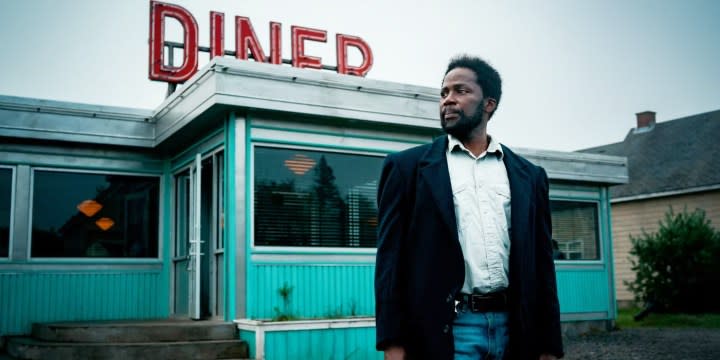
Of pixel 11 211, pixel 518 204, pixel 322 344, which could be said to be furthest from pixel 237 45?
pixel 518 204

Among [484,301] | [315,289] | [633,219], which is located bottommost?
[315,289]

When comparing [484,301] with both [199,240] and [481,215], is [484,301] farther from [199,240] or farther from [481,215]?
[199,240]

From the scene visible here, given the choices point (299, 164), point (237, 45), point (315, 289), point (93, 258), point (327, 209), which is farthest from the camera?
point (237, 45)

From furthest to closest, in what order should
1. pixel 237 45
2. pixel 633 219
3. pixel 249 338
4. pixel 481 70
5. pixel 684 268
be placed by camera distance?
1. pixel 633 219
2. pixel 684 268
3. pixel 237 45
4. pixel 249 338
5. pixel 481 70

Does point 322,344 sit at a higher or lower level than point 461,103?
lower

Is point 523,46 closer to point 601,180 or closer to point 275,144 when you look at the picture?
point 601,180

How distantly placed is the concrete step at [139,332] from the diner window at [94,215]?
224 cm

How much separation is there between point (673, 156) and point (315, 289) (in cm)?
1964

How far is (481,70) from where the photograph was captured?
10.7 ft

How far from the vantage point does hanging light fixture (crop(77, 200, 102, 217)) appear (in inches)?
439

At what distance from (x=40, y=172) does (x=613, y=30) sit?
14.7 metres

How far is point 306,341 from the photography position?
8.66 m

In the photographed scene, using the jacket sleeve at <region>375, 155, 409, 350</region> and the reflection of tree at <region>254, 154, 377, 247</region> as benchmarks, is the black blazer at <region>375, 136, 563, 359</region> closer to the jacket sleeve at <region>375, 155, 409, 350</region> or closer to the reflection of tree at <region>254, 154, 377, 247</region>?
the jacket sleeve at <region>375, 155, 409, 350</region>

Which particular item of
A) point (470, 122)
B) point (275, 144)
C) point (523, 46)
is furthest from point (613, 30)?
point (470, 122)
